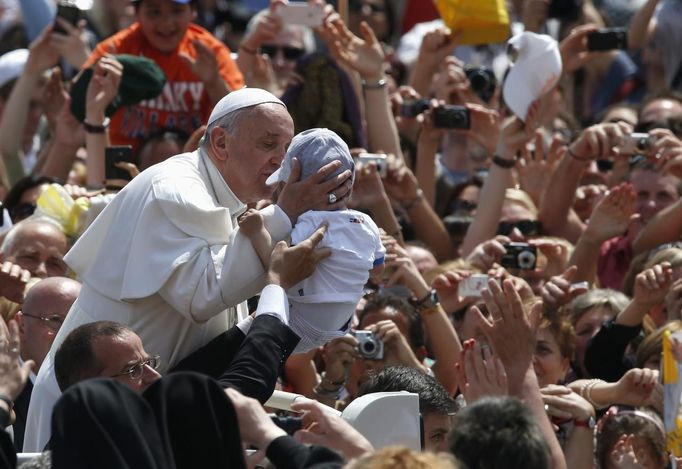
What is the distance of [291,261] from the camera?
4.70 metres

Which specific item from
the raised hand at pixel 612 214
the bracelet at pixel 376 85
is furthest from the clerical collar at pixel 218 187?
the bracelet at pixel 376 85

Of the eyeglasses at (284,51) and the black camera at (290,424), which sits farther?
the eyeglasses at (284,51)

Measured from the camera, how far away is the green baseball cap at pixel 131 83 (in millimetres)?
8094

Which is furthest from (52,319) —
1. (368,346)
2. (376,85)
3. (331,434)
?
(376,85)

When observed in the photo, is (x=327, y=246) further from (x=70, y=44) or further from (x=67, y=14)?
(x=67, y=14)

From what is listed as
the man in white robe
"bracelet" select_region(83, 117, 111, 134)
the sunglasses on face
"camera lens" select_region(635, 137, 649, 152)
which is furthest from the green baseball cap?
the man in white robe

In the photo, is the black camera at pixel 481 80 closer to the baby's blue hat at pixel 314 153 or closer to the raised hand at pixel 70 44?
the raised hand at pixel 70 44

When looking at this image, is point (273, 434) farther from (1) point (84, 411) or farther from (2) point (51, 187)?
(2) point (51, 187)

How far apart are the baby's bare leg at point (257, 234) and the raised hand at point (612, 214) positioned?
11.5 feet

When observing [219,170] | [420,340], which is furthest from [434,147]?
[219,170]

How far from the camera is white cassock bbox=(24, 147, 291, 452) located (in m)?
4.73

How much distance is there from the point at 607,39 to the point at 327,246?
16.0ft

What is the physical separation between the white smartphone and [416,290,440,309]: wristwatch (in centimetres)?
14

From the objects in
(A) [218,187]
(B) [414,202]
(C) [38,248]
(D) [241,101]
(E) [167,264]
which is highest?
(D) [241,101]
